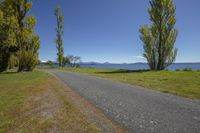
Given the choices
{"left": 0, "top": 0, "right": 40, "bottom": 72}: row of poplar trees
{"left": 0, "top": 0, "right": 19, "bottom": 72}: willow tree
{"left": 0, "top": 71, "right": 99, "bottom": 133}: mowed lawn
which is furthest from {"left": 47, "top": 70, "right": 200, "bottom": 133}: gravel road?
{"left": 0, "top": 0, "right": 40, "bottom": 72}: row of poplar trees

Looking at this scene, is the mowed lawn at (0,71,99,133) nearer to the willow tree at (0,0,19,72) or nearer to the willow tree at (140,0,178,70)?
the willow tree at (0,0,19,72)

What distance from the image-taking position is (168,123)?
4316 millimetres

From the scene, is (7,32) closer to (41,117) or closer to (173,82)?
(41,117)

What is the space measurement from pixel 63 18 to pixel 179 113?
42.1 m

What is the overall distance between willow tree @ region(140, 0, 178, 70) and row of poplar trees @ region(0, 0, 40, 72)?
19286 millimetres

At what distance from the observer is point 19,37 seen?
2141 centimetres

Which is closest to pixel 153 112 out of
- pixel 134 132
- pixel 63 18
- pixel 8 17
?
pixel 134 132

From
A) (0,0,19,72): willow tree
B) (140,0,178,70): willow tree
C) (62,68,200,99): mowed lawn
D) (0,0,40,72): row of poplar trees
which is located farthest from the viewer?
(140,0,178,70): willow tree

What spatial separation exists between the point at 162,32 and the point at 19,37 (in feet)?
73.5

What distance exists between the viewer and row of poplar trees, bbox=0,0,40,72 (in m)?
19.6

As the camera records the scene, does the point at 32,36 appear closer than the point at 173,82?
No

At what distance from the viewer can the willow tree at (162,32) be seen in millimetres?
24641

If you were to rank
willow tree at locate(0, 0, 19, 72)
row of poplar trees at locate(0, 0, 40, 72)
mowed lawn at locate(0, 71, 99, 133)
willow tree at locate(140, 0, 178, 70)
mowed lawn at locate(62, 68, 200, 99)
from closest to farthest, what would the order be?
mowed lawn at locate(0, 71, 99, 133), mowed lawn at locate(62, 68, 200, 99), willow tree at locate(0, 0, 19, 72), row of poplar trees at locate(0, 0, 40, 72), willow tree at locate(140, 0, 178, 70)

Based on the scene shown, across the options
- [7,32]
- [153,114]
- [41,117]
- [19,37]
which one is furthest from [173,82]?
[19,37]
